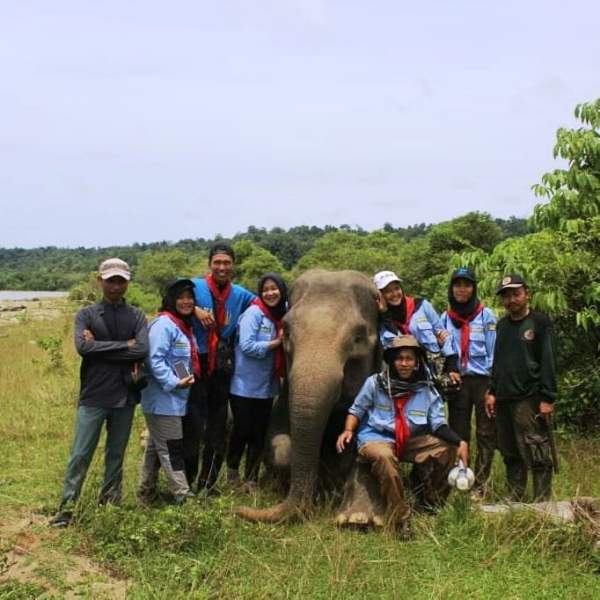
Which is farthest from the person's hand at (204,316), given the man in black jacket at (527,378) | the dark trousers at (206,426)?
the man in black jacket at (527,378)

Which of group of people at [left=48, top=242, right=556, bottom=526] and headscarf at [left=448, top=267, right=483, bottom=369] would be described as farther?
headscarf at [left=448, top=267, right=483, bottom=369]

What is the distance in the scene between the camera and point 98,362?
5453 mm

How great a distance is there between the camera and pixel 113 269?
17.8ft

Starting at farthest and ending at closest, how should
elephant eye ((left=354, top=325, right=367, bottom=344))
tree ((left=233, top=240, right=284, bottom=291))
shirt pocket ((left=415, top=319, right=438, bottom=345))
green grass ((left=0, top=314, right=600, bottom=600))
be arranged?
tree ((left=233, top=240, right=284, bottom=291)) → shirt pocket ((left=415, top=319, right=438, bottom=345)) → elephant eye ((left=354, top=325, right=367, bottom=344)) → green grass ((left=0, top=314, right=600, bottom=600))

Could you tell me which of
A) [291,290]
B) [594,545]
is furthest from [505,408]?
[291,290]

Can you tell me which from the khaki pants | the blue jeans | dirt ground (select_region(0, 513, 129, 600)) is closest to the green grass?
dirt ground (select_region(0, 513, 129, 600))

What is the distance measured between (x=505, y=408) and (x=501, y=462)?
5.32 ft

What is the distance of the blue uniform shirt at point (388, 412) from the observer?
5.71 meters

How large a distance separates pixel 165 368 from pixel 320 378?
1.22m

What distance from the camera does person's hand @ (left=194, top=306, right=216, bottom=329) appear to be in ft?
20.0

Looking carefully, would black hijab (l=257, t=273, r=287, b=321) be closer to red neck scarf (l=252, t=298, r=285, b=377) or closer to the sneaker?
red neck scarf (l=252, t=298, r=285, b=377)

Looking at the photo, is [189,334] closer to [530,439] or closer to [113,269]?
[113,269]

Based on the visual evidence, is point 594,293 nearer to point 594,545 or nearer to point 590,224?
point 590,224

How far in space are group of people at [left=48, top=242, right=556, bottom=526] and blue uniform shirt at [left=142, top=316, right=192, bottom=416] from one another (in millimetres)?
10
